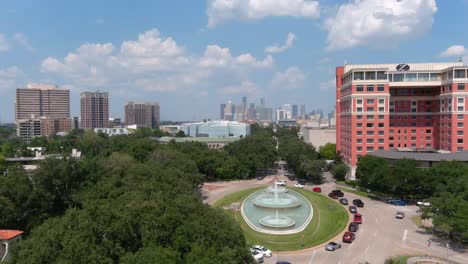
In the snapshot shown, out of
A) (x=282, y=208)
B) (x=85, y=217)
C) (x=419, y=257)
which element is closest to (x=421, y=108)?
(x=282, y=208)

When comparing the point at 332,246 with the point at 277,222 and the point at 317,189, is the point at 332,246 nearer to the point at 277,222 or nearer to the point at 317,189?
the point at 277,222

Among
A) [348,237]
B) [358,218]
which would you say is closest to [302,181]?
[358,218]

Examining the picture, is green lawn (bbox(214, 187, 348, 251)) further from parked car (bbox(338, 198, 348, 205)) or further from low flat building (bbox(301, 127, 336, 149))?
low flat building (bbox(301, 127, 336, 149))

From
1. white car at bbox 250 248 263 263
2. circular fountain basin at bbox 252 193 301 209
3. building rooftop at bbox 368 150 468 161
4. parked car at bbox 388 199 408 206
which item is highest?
building rooftop at bbox 368 150 468 161

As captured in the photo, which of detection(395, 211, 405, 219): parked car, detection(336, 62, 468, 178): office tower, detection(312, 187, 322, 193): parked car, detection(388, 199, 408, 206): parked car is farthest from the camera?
detection(336, 62, 468, 178): office tower

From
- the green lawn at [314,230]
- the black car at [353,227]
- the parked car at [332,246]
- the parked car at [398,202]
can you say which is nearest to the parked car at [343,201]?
the green lawn at [314,230]

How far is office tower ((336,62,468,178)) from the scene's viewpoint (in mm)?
63938

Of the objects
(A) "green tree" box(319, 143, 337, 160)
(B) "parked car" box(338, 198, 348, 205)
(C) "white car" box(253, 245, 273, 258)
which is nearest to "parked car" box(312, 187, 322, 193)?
(B) "parked car" box(338, 198, 348, 205)

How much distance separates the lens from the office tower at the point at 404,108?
63.9m

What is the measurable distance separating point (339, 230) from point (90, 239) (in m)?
28.8

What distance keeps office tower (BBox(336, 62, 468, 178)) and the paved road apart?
22.3m

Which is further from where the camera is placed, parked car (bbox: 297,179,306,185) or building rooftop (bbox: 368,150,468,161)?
parked car (bbox: 297,179,306,185)

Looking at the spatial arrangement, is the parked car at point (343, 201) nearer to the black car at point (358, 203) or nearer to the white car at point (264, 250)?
the black car at point (358, 203)

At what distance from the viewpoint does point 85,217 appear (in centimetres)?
2303
